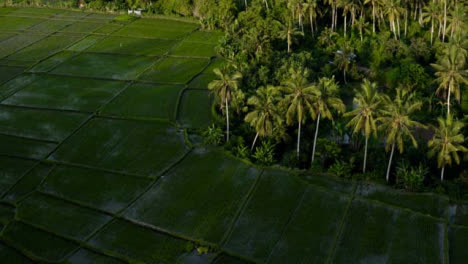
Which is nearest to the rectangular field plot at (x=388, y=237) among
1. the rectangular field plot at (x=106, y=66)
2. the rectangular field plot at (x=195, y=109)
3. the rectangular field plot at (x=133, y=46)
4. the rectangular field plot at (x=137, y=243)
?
the rectangular field plot at (x=137, y=243)

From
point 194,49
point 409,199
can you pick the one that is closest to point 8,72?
point 194,49

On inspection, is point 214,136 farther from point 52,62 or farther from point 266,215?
point 52,62

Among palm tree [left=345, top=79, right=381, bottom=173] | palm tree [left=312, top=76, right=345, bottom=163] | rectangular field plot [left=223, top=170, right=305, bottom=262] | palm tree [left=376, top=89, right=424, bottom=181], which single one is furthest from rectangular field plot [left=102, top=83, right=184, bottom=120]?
palm tree [left=376, top=89, right=424, bottom=181]

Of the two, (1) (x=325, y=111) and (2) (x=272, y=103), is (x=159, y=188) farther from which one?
(1) (x=325, y=111)

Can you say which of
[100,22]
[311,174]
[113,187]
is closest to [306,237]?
[311,174]

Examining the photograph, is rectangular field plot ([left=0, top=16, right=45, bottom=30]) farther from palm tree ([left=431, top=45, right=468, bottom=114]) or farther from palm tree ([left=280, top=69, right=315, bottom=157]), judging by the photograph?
palm tree ([left=431, top=45, right=468, bottom=114])

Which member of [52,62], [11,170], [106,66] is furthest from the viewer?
[52,62]
